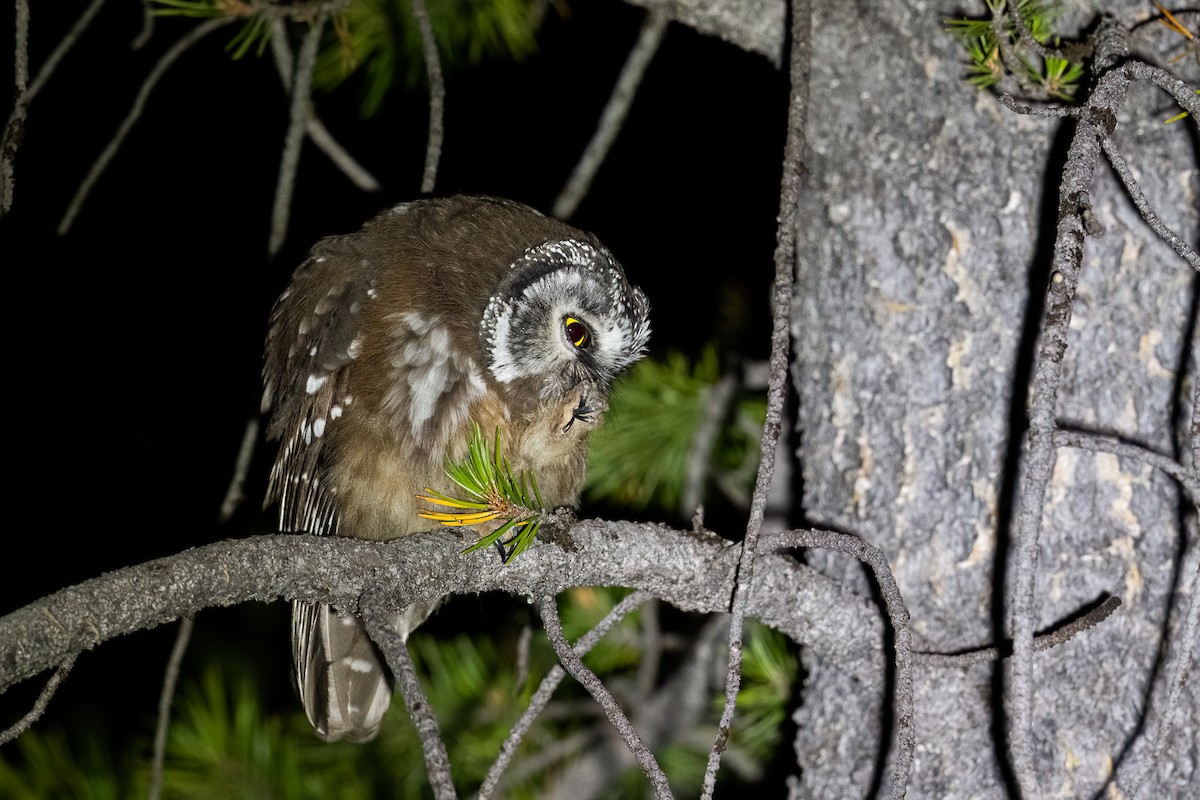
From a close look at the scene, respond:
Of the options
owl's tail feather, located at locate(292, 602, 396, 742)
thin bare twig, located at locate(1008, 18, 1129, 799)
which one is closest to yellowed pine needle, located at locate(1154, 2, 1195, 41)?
thin bare twig, located at locate(1008, 18, 1129, 799)

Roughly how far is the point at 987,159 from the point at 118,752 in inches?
122

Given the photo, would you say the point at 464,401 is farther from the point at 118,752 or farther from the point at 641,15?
the point at 118,752

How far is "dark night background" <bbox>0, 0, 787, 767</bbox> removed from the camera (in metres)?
3.15

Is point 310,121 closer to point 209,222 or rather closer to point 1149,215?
point 1149,215

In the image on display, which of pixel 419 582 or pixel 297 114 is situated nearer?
pixel 419 582

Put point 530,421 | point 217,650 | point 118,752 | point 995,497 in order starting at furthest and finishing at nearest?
point 217,650
point 118,752
point 530,421
point 995,497

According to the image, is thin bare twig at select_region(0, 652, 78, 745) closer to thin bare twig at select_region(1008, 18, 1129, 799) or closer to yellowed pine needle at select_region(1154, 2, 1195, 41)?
thin bare twig at select_region(1008, 18, 1129, 799)

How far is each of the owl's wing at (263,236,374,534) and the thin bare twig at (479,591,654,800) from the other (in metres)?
0.67

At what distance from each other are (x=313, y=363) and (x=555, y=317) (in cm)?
44

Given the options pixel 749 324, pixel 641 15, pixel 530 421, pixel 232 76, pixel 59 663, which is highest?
pixel 641 15

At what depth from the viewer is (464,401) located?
179cm

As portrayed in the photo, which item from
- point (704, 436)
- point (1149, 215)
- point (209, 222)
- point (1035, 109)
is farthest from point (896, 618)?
point (209, 222)

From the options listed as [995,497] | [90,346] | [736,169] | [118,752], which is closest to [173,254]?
[90,346]

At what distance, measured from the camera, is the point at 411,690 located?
3.45ft
